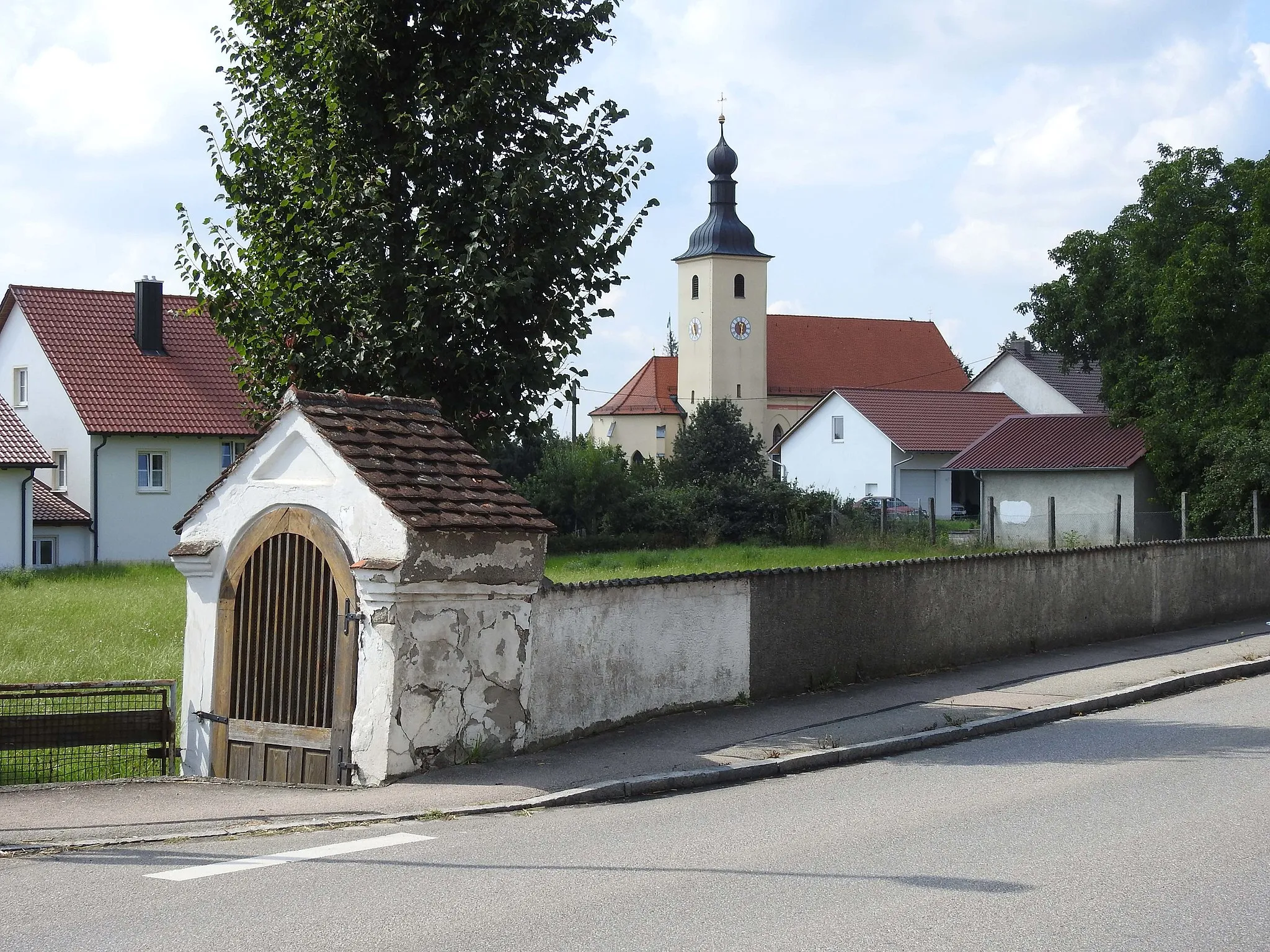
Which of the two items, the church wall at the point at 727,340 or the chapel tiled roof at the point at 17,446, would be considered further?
the church wall at the point at 727,340

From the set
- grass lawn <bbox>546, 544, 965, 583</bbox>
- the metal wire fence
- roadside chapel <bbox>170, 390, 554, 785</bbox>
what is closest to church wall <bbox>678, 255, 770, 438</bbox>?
grass lawn <bbox>546, 544, 965, 583</bbox>

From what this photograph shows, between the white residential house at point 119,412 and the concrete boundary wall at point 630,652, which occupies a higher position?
the white residential house at point 119,412

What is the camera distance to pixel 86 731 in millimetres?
10781

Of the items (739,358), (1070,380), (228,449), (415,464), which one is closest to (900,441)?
(1070,380)

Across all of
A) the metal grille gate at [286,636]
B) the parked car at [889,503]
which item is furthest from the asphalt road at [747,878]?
the parked car at [889,503]

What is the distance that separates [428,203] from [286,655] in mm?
4519

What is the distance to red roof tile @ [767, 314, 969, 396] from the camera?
314 feet

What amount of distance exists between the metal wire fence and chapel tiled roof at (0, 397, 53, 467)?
2763cm

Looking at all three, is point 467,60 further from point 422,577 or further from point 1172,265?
point 1172,265

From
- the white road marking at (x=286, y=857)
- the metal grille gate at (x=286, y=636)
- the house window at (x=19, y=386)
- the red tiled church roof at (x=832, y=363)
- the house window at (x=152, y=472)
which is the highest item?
the red tiled church roof at (x=832, y=363)

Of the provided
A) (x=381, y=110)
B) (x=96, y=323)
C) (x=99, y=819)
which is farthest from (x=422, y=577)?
Answer: (x=96, y=323)

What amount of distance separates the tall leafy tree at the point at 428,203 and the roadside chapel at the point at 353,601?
158 cm

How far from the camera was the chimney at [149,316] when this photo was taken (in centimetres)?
4412

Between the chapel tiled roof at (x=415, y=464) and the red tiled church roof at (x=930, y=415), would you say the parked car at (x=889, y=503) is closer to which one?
the red tiled church roof at (x=930, y=415)
